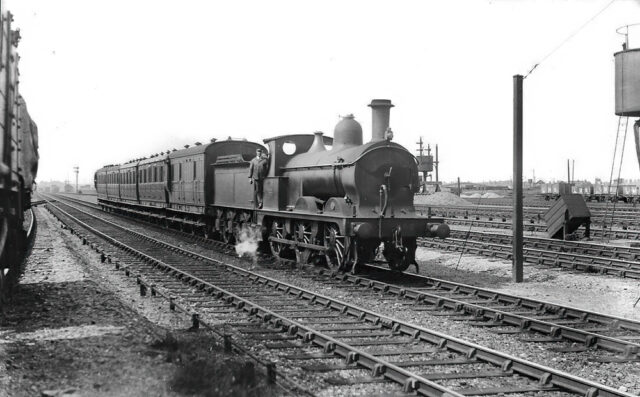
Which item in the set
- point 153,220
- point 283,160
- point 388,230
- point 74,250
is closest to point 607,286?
point 388,230

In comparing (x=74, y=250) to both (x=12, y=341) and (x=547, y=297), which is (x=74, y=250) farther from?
(x=547, y=297)

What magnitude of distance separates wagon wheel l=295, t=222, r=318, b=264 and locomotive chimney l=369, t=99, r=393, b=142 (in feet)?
7.69

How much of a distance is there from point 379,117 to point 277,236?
409cm

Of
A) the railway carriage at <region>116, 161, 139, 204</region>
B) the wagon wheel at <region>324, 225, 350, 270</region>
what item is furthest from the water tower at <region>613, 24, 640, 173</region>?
the railway carriage at <region>116, 161, 139, 204</region>

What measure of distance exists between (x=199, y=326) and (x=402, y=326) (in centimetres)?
261

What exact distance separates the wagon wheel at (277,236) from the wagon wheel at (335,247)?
78.0 inches

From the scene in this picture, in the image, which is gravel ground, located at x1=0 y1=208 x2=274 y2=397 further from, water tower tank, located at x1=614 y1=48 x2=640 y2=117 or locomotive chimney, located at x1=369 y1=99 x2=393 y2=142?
water tower tank, located at x1=614 y1=48 x2=640 y2=117

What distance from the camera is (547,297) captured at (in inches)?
397

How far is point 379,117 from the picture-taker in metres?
11.9

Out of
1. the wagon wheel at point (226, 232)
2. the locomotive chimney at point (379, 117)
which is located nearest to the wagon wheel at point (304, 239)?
the locomotive chimney at point (379, 117)

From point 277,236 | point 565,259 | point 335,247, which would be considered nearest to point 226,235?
point 277,236

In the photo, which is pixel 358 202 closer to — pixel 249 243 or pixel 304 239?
pixel 304 239

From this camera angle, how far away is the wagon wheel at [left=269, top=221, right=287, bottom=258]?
14.1 metres

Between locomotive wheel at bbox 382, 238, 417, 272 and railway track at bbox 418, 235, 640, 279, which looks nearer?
locomotive wheel at bbox 382, 238, 417, 272
